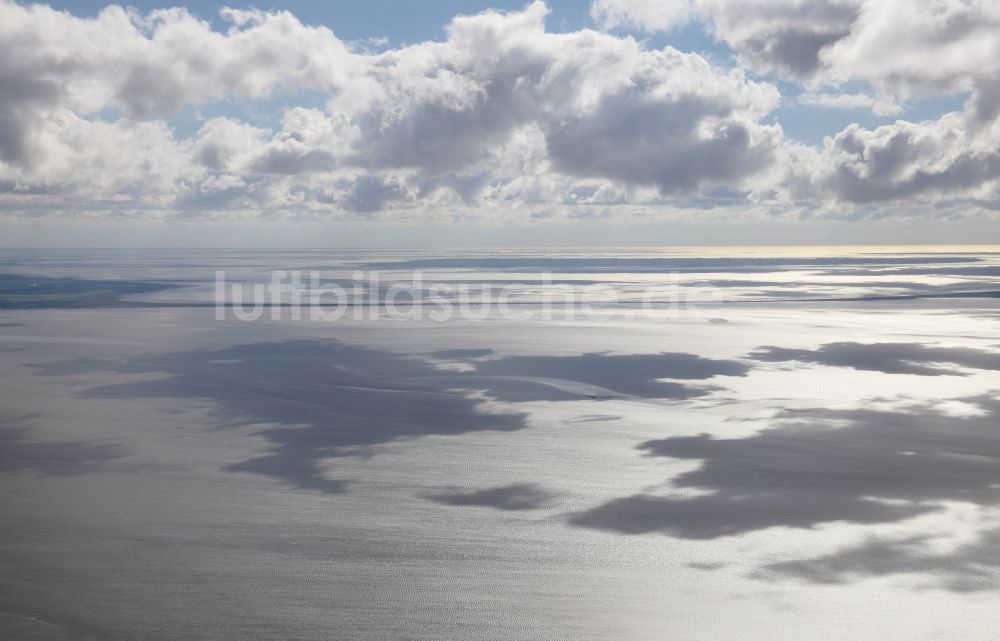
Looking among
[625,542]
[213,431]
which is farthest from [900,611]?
[213,431]

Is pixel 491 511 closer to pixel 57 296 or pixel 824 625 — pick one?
pixel 824 625

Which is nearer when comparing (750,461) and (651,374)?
(750,461)

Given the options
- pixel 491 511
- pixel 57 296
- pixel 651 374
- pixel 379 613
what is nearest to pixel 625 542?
pixel 491 511

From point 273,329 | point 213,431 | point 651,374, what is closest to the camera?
point 213,431

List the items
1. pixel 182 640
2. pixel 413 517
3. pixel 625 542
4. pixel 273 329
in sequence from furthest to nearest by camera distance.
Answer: pixel 273 329, pixel 413 517, pixel 625 542, pixel 182 640

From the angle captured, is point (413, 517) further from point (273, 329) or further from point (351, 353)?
point (273, 329)

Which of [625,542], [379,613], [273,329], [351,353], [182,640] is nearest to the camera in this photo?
[182,640]

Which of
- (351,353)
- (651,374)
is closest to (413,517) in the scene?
(651,374)

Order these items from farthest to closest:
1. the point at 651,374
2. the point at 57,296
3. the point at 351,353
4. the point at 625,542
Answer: the point at 57,296, the point at 351,353, the point at 651,374, the point at 625,542

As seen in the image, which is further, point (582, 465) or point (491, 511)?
point (582, 465)
